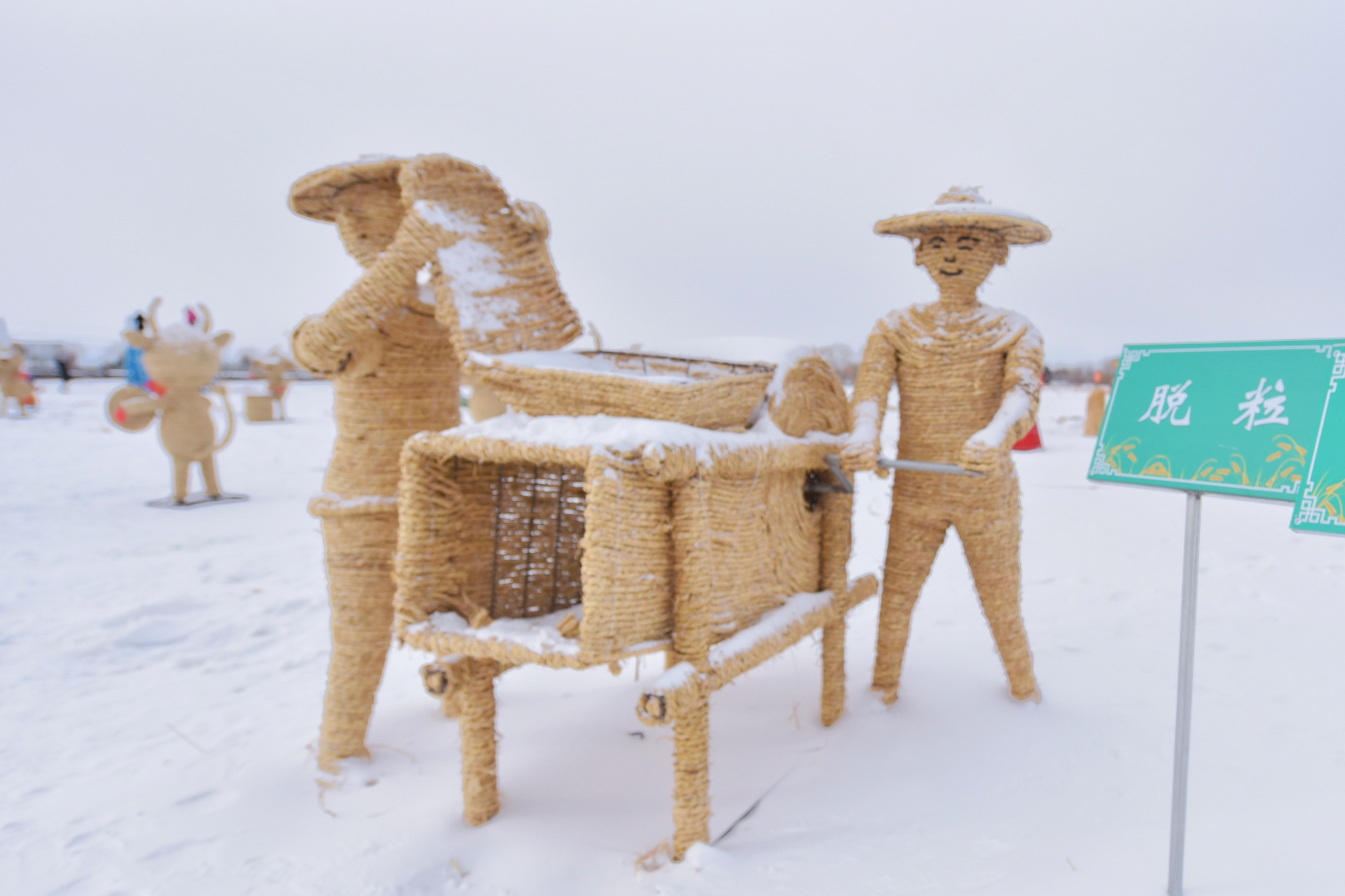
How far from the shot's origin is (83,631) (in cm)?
324

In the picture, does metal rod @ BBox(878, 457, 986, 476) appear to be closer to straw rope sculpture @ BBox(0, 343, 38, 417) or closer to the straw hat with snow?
the straw hat with snow

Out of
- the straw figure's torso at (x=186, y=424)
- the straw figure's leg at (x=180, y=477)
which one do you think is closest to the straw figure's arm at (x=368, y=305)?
the straw figure's torso at (x=186, y=424)

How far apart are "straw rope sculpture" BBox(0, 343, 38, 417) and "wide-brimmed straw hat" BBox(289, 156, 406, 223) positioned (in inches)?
411

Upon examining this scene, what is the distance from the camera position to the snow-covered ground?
1.71 m

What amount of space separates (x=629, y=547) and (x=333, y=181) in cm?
139

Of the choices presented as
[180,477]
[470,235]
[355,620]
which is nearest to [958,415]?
[470,235]

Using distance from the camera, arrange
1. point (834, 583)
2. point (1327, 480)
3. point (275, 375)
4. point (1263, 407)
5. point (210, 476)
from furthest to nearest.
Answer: point (275, 375), point (210, 476), point (834, 583), point (1263, 407), point (1327, 480)

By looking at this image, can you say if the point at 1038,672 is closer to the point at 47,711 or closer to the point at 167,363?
the point at 47,711

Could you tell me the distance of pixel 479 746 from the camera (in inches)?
74.0

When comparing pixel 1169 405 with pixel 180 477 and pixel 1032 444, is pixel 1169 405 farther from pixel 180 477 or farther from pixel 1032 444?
pixel 180 477

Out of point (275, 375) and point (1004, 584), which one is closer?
point (1004, 584)

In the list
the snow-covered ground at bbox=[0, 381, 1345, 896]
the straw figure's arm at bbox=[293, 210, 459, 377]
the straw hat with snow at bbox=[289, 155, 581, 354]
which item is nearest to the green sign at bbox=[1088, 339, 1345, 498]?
the snow-covered ground at bbox=[0, 381, 1345, 896]

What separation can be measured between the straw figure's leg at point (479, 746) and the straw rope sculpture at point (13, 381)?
11141mm

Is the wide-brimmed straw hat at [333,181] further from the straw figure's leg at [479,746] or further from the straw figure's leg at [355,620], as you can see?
the straw figure's leg at [479,746]
